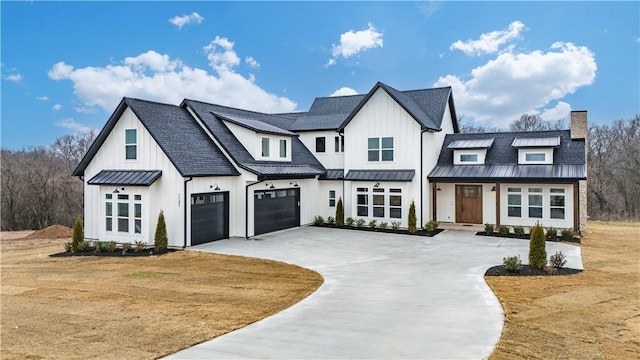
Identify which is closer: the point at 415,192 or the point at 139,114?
the point at 139,114

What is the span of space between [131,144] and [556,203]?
66.7ft

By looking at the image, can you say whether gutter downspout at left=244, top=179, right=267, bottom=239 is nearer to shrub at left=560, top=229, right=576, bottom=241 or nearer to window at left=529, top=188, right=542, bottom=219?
window at left=529, top=188, right=542, bottom=219

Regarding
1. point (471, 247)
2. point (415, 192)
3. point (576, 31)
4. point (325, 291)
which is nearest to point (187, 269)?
point (325, 291)

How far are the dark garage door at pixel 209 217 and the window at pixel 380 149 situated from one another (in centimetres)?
832

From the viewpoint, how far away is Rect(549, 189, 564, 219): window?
798 inches

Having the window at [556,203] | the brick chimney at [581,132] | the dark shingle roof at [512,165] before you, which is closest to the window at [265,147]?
the dark shingle roof at [512,165]

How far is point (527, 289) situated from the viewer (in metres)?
10.5

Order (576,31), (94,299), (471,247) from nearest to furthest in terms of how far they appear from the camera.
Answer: (94,299)
(471,247)
(576,31)

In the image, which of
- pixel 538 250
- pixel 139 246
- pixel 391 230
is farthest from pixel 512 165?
pixel 139 246

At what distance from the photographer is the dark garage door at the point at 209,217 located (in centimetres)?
1755

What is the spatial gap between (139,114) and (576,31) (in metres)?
23.5

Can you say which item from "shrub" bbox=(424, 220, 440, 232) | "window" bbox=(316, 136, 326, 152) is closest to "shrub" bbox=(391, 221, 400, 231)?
"shrub" bbox=(424, 220, 440, 232)

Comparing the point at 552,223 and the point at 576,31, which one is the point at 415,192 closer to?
the point at 552,223

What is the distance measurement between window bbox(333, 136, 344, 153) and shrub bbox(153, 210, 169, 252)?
11.9 metres
